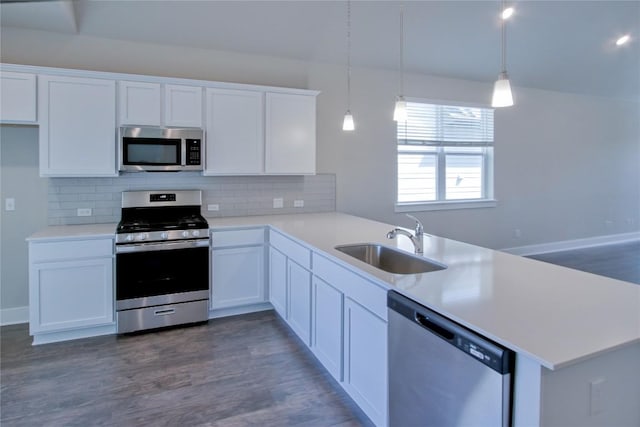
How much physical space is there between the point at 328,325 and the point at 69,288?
215 centimetres

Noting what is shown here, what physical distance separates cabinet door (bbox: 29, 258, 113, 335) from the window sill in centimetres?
339

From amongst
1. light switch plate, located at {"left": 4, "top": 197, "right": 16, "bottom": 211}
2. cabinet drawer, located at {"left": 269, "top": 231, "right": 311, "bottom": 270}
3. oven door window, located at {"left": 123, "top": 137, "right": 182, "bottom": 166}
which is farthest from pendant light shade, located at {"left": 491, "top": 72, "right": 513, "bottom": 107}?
light switch plate, located at {"left": 4, "top": 197, "right": 16, "bottom": 211}

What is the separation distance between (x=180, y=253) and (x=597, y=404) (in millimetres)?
3035

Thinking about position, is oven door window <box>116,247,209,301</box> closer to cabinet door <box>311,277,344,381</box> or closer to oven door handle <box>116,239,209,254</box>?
oven door handle <box>116,239,209,254</box>

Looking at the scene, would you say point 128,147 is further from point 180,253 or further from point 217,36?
point 217,36

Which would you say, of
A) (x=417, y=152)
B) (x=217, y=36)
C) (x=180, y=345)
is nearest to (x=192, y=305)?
(x=180, y=345)

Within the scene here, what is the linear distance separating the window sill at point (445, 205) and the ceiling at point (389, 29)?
1.69 m

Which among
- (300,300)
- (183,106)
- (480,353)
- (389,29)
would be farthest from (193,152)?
(480,353)

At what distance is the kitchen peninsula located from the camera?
1.14 metres

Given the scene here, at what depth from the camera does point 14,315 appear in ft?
11.9

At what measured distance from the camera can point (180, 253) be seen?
3443mm

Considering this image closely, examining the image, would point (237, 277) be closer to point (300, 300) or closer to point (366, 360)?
point (300, 300)

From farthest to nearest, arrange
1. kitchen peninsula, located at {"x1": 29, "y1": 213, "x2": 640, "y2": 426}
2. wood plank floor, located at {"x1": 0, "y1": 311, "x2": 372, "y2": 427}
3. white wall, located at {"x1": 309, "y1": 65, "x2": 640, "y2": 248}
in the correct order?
1. white wall, located at {"x1": 309, "y1": 65, "x2": 640, "y2": 248}
2. wood plank floor, located at {"x1": 0, "y1": 311, "x2": 372, "y2": 427}
3. kitchen peninsula, located at {"x1": 29, "y1": 213, "x2": 640, "y2": 426}

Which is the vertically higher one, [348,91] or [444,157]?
[348,91]
